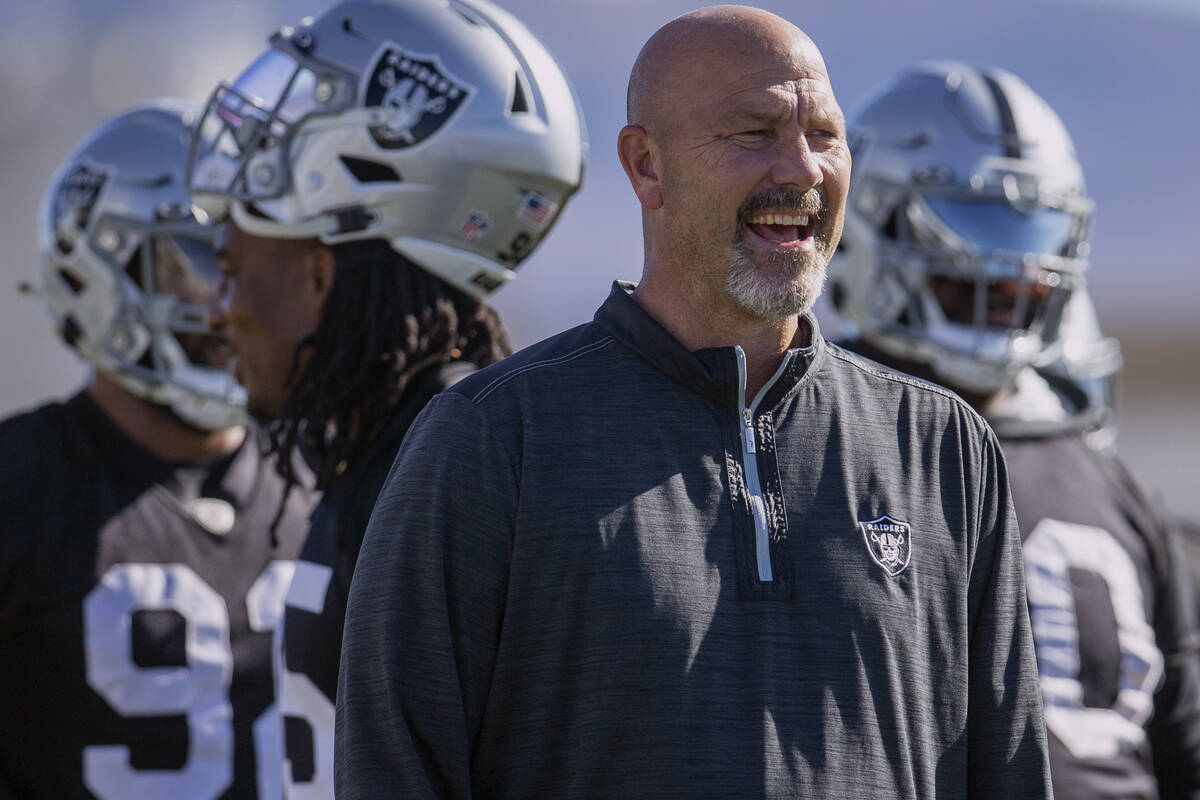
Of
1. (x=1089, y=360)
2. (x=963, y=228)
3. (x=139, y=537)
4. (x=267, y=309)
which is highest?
(x=267, y=309)

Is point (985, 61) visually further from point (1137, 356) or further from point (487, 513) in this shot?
point (487, 513)

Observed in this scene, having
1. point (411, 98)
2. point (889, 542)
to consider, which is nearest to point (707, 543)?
point (889, 542)

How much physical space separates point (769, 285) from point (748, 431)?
8.5 inches

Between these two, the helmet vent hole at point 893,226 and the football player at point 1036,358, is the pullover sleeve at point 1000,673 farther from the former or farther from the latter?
the helmet vent hole at point 893,226

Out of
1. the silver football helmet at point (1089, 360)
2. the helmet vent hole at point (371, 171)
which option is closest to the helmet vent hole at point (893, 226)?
the silver football helmet at point (1089, 360)

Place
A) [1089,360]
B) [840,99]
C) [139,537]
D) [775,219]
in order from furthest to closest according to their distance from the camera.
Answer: [840,99] → [1089,360] → [139,537] → [775,219]

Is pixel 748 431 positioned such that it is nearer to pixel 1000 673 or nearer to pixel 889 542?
pixel 889 542

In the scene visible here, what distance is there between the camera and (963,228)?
450cm

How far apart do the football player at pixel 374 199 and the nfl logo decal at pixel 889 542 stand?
3.03ft

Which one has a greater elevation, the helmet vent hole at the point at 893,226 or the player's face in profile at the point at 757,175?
the player's face in profile at the point at 757,175

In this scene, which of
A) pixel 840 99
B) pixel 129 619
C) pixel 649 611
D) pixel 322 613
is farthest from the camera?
pixel 840 99

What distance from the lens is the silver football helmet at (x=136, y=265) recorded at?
4.11 meters

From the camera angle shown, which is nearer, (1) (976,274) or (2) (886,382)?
(2) (886,382)

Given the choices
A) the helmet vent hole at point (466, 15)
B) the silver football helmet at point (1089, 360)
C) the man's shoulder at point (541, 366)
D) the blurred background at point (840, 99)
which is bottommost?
the blurred background at point (840, 99)
